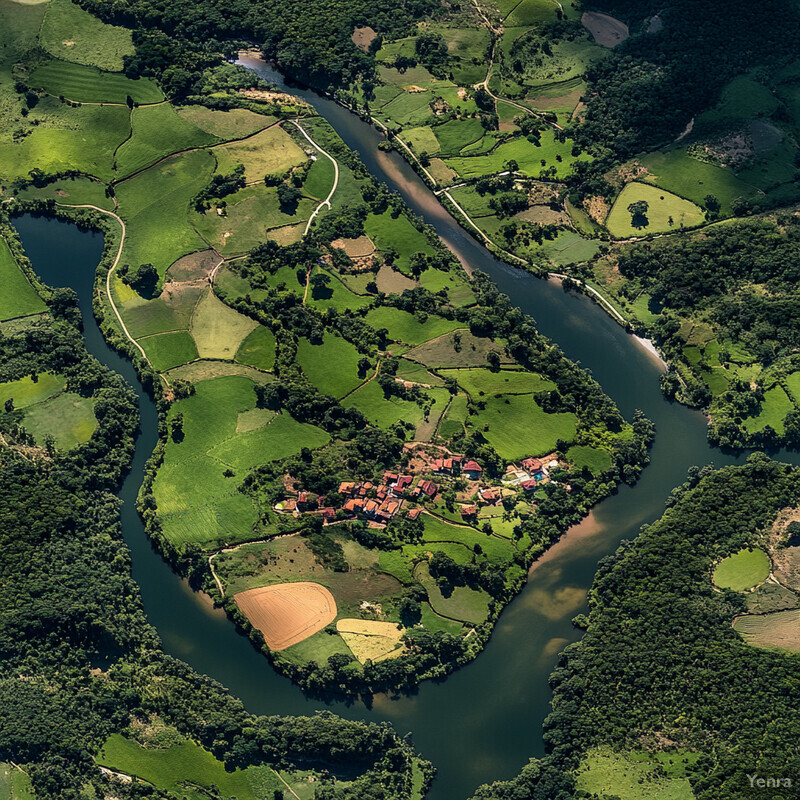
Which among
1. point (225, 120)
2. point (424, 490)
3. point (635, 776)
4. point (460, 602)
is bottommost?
point (635, 776)

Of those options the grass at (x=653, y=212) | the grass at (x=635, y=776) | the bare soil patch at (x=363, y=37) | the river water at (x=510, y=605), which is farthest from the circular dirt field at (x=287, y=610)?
the bare soil patch at (x=363, y=37)

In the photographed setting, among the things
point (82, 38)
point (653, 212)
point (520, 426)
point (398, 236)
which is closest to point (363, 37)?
point (398, 236)

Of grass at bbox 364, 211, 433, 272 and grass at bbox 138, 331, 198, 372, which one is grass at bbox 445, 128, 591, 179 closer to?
grass at bbox 364, 211, 433, 272

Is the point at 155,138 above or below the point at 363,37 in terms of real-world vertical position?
below

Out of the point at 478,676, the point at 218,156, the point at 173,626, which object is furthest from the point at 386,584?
the point at 218,156

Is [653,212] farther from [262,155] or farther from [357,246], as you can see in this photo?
[262,155]

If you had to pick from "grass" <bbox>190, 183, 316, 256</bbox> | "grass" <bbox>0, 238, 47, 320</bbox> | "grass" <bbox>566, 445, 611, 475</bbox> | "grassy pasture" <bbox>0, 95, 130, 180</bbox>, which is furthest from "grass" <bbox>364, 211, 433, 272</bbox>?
"grass" <bbox>0, 238, 47, 320</bbox>

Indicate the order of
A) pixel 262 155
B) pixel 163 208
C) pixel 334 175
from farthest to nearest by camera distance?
pixel 262 155 < pixel 334 175 < pixel 163 208
